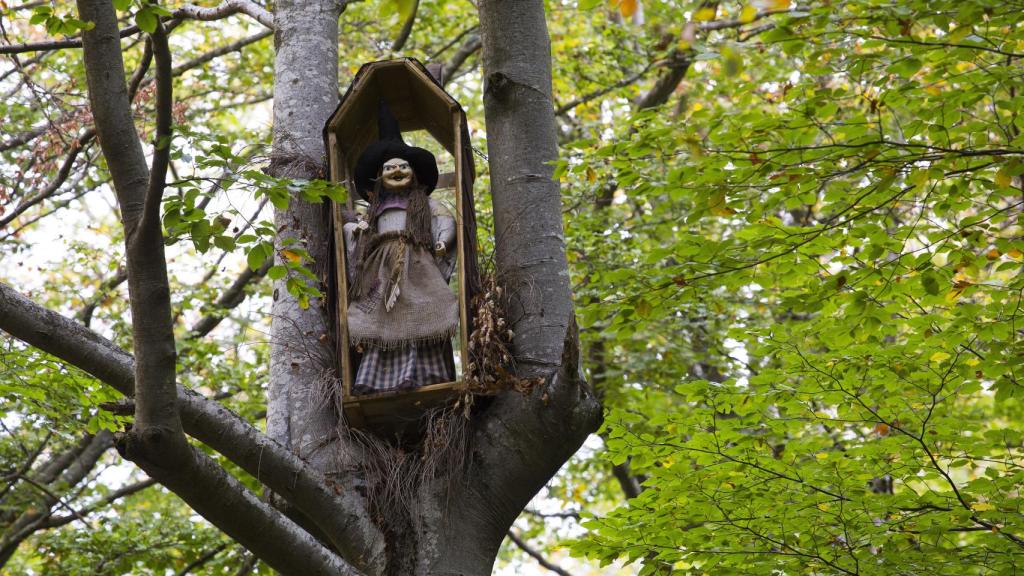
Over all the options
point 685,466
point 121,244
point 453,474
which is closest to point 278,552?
point 453,474

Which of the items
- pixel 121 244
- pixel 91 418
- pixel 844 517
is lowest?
pixel 844 517

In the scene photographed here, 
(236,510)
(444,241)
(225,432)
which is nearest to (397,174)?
(444,241)

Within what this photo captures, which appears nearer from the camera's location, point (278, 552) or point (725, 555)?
point (278, 552)

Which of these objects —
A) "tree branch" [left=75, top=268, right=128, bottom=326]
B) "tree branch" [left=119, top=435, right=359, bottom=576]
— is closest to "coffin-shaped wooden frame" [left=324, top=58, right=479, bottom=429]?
"tree branch" [left=119, top=435, right=359, bottom=576]

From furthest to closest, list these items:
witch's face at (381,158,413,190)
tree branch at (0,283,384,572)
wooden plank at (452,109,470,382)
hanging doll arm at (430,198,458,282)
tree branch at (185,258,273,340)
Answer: tree branch at (185,258,273,340), witch's face at (381,158,413,190), hanging doll arm at (430,198,458,282), wooden plank at (452,109,470,382), tree branch at (0,283,384,572)

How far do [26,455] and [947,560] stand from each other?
6.68m

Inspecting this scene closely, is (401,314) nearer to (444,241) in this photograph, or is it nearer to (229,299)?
(444,241)

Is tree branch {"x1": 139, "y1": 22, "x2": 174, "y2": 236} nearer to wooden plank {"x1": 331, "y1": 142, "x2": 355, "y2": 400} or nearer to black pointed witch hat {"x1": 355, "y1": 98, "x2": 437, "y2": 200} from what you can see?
wooden plank {"x1": 331, "y1": 142, "x2": 355, "y2": 400}

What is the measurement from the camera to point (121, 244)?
944 cm

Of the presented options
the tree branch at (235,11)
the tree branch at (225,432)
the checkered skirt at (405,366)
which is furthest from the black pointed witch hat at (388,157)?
the tree branch at (225,432)

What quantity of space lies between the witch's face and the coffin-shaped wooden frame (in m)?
0.20

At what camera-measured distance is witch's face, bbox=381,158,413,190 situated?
4.93 m

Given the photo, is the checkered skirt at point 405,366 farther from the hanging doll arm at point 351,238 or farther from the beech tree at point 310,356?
the hanging doll arm at point 351,238

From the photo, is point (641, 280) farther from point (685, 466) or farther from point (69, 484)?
point (69, 484)
